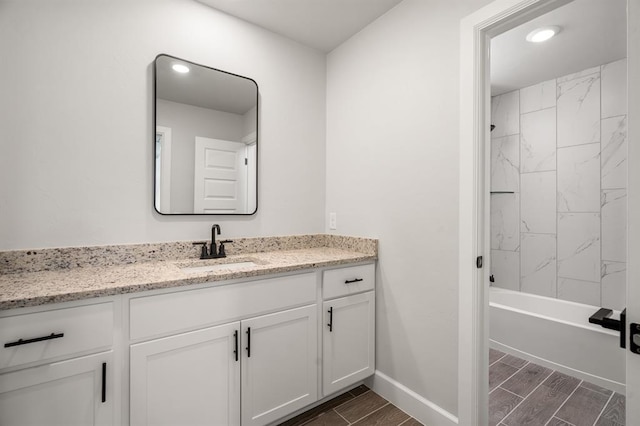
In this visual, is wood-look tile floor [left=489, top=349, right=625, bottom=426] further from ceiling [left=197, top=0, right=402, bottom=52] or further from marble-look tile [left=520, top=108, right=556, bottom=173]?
ceiling [left=197, top=0, right=402, bottom=52]

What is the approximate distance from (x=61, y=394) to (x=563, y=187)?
3.76m

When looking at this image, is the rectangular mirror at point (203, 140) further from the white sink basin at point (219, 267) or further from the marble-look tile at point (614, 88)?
the marble-look tile at point (614, 88)

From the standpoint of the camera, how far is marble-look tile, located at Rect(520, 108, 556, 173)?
2.81 meters

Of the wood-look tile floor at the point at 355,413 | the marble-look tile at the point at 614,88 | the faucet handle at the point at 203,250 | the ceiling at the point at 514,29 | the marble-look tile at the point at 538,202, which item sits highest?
the ceiling at the point at 514,29

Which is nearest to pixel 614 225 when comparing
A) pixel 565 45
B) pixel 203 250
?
pixel 565 45

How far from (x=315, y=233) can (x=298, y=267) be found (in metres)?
0.77

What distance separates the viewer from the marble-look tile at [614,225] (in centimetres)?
237

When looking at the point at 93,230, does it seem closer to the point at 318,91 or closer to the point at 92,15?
the point at 92,15

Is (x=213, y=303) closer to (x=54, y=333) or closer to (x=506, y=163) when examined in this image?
(x=54, y=333)

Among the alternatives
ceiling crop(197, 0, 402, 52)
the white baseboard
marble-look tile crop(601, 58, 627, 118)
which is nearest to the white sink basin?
the white baseboard

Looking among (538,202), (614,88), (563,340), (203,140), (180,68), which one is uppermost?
(614,88)

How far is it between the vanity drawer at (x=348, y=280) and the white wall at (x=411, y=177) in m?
0.09

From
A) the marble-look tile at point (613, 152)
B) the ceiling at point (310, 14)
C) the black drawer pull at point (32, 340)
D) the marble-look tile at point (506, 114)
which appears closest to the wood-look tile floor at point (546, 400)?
the marble-look tile at point (613, 152)

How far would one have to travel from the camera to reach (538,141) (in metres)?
2.90
